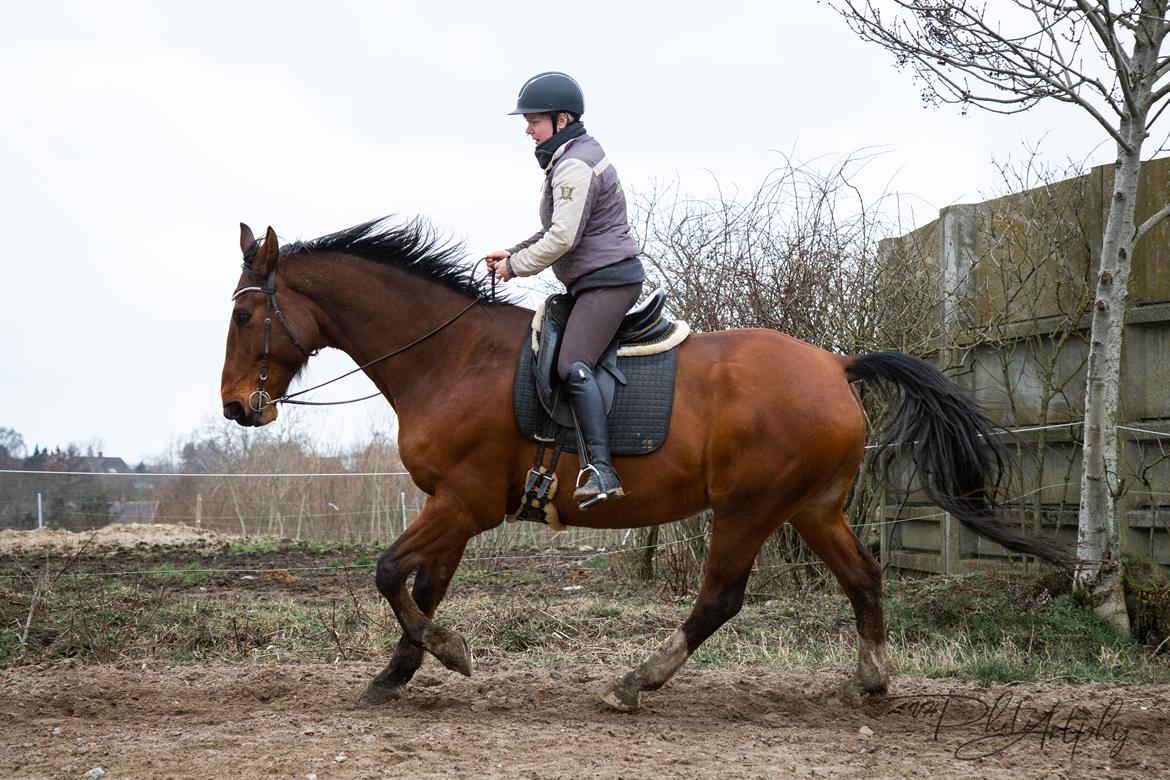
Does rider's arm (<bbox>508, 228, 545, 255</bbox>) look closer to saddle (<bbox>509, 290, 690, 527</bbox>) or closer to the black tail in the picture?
saddle (<bbox>509, 290, 690, 527</bbox>)

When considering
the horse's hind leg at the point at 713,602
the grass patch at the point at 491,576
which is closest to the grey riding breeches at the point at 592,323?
the horse's hind leg at the point at 713,602

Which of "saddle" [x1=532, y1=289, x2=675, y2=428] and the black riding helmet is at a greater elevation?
the black riding helmet

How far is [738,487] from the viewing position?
561 cm

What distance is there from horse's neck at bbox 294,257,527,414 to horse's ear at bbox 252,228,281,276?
271mm

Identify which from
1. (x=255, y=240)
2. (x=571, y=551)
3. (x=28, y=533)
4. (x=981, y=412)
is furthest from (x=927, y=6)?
(x=28, y=533)

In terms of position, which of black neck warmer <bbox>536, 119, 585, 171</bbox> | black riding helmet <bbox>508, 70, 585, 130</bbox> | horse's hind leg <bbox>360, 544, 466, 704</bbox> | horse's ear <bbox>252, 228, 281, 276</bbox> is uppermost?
black riding helmet <bbox>508, 70, 585, 130</bbox>

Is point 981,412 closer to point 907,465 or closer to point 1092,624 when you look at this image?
point 907,465

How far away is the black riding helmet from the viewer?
19.0 ft

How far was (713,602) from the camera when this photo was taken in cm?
565

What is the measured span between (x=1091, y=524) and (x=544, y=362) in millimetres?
4380

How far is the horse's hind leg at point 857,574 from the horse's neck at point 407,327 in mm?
2001

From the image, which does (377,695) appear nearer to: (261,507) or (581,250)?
(581,250)

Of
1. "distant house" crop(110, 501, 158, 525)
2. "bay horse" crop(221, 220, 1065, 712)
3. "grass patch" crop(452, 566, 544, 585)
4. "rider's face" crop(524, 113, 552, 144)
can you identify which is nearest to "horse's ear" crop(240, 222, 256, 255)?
"bay horse" crop(221, 220, 1065, 712)

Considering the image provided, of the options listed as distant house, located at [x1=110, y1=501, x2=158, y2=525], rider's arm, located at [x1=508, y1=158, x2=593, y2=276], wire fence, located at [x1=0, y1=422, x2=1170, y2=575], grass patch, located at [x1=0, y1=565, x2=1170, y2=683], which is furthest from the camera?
distant house, located at [x1=110, y1=501, x2=158, y2=525]
